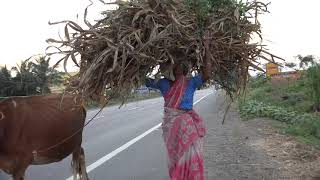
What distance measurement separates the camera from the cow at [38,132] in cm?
724

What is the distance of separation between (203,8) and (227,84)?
3.54ft

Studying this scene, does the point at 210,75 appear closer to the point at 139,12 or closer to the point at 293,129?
the point at 139,12

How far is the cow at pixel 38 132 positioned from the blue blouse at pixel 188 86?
3.02 ft

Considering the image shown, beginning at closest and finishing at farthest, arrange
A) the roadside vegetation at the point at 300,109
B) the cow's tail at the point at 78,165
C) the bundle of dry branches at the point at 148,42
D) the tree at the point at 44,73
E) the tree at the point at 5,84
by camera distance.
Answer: the bundle of dry branches at the point at 148,42 → the tree at the point at 44,73 → the cow's tail at the point at 78,165 → the tree at the point at 5,84 → the roadside vegetation at the point at 300,109

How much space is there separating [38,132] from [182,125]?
2.14 m

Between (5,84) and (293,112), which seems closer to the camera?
(5,84)

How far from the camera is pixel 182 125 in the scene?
6797mm

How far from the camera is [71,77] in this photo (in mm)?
6797

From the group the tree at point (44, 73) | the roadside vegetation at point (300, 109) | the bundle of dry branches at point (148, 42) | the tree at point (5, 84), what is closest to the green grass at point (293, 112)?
the roadside vegetation at point (300, 109)

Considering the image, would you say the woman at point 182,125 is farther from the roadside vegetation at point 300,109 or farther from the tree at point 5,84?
the tree at point 5,84

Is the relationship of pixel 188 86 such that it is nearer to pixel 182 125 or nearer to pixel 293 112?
pixel 182 125

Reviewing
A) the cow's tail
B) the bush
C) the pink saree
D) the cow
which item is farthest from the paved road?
the pink saree

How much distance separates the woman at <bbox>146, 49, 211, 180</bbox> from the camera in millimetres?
6715

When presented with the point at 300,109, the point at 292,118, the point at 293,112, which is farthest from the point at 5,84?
the point at 300,109
